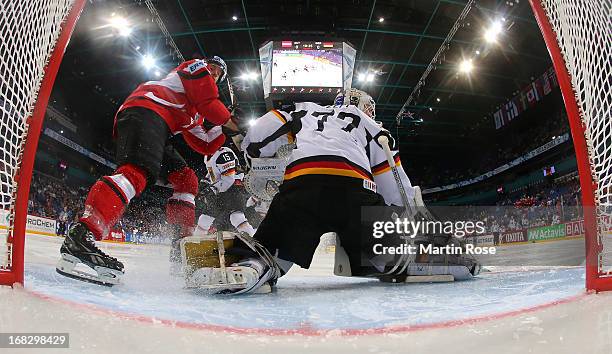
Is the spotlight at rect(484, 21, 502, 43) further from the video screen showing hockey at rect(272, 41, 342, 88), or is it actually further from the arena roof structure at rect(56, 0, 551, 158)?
the video screen showing hockey at rect(272, 41, 342, 88)

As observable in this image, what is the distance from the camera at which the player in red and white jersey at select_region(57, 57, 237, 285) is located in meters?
1.57

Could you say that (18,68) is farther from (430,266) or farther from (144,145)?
(430,266)

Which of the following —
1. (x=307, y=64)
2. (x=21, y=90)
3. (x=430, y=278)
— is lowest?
(x=430, y=278)

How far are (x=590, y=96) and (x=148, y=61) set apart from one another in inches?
421

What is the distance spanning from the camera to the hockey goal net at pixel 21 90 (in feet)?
4.14

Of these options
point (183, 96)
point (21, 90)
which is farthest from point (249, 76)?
point (21, 90)

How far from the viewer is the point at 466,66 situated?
11.1 metres

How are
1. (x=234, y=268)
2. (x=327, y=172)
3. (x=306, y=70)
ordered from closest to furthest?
(x=234, y=268) < (x=327, y=172) < (x=306, y=70)

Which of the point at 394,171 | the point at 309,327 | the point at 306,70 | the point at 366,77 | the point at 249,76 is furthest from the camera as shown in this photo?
the point at 249,76

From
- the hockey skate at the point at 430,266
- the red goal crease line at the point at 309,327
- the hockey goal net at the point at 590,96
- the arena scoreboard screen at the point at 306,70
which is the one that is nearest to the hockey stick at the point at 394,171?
the hockey skate at the point at 430,266

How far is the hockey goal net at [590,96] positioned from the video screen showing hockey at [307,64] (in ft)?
18.0

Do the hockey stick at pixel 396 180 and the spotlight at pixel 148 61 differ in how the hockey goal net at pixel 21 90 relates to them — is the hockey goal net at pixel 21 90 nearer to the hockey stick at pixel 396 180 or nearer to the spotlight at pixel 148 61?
the hockey stick at pixel 396 180

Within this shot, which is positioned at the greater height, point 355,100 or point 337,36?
point 337,36

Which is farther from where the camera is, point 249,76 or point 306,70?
point 249,76
